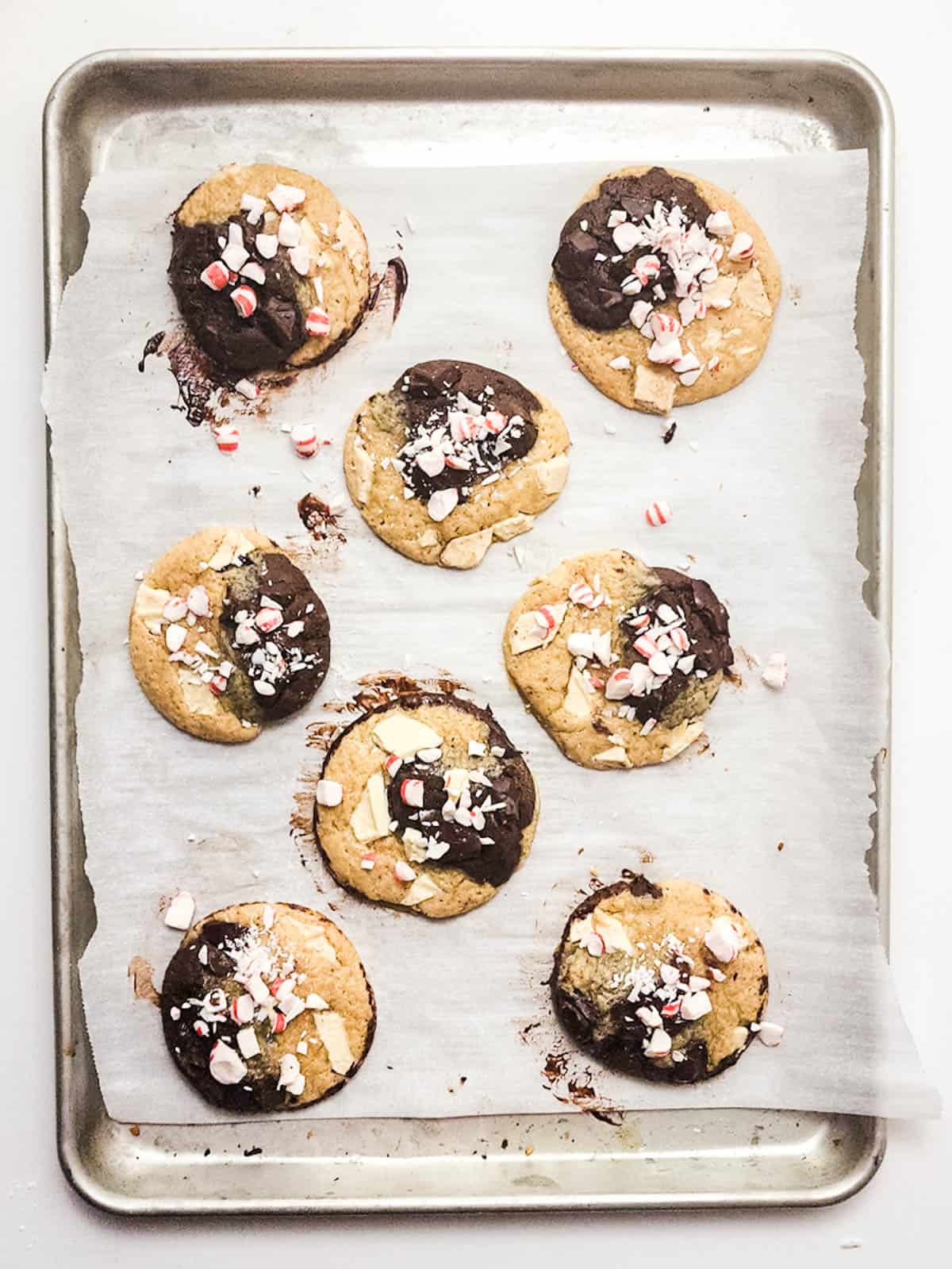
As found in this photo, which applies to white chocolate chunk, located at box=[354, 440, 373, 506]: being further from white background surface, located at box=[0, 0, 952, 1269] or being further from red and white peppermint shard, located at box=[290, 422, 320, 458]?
white background surface, located at box=[0, 0, 952, 1269]

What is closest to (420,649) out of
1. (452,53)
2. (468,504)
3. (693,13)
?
(468,504)

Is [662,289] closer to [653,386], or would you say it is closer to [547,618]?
[653,386]

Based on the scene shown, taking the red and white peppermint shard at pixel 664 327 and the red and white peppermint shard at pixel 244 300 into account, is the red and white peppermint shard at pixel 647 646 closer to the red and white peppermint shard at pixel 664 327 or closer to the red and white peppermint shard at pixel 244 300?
the red and white peppermint shard at pixel 664 327

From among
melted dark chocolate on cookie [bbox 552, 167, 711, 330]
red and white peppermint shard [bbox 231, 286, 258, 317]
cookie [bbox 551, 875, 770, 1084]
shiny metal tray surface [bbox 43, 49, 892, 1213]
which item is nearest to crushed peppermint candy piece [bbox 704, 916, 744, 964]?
cookie [bbox 551, 875, 770, 1084]

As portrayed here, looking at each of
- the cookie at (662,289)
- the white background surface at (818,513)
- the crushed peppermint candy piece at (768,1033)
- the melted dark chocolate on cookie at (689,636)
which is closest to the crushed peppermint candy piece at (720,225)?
the cookie at (662,289)

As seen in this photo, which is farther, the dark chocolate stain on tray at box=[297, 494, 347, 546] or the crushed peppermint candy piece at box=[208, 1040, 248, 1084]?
the dark chocolate stain on tray at box=[297, 494, 347, 546]

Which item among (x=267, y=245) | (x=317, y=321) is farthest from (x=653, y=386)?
(x=267, y=245)
